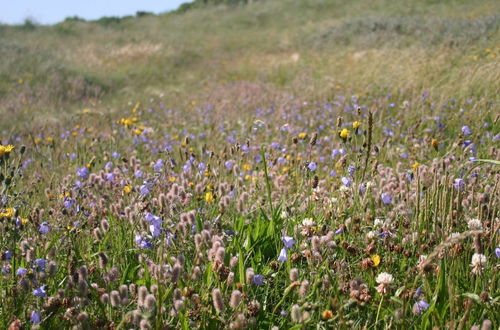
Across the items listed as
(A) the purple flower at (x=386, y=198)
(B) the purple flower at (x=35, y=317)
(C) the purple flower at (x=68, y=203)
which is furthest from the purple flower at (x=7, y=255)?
(A) the purple flower at (x=386, y=198)

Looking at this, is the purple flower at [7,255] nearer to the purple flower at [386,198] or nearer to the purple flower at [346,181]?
the purple flower at [346,181]

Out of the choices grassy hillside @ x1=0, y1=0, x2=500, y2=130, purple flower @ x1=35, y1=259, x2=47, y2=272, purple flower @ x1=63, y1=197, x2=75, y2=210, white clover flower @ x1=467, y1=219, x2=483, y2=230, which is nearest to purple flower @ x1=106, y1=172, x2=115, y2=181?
purple flower @ x1=63, y1=197, x2=75, y2=210

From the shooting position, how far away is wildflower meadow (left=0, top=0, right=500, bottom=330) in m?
1.65

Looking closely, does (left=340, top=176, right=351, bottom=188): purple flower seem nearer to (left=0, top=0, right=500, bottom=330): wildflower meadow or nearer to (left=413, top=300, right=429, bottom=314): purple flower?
(left=0, top=0, right=500, bottom=330): wildflower meadow

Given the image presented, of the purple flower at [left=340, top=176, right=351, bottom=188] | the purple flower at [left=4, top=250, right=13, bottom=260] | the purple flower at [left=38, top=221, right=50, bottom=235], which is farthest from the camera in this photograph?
the purple flower at [left=340, top=176, right=351, bottom=188]

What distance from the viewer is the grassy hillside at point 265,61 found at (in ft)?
27.9

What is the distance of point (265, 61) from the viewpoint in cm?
1616

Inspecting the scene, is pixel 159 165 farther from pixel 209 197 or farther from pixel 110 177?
pixel 209 197

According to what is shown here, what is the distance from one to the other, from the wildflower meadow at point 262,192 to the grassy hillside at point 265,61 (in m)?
0.09

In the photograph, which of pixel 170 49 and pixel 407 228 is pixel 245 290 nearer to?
pixel 407 228

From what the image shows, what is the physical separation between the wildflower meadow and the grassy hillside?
0.31ft

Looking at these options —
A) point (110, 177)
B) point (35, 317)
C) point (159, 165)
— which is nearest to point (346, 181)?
point (159, 165)

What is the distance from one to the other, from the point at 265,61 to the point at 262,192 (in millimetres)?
13582

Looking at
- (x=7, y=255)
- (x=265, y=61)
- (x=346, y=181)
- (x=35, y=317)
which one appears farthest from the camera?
(x=265, y=61)
